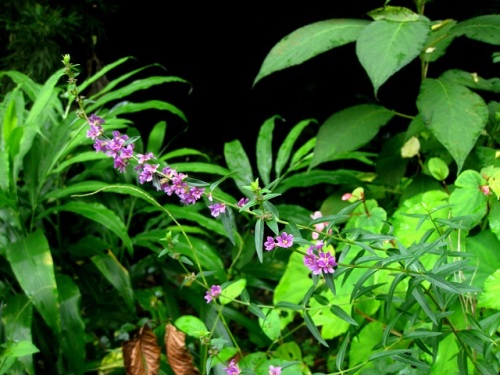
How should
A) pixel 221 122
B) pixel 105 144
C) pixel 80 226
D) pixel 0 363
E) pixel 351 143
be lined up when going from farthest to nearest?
pixel 221 122, pixel 80 226, pixel 351 143, pixel 0 363, pixel 105 144

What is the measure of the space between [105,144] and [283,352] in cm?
104

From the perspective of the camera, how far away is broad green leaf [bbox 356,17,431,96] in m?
1.55

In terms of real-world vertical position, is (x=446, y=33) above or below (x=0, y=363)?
above

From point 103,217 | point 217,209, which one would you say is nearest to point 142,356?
point 103,217

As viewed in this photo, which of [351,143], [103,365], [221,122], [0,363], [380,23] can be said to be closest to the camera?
[0,363]

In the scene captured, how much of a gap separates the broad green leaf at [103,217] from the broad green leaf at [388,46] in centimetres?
76

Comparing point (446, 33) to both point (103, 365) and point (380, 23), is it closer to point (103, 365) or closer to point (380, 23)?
point (380, 23)

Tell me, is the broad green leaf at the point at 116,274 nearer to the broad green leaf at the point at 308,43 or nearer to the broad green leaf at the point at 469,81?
the broad green leaf at the point at 308,43

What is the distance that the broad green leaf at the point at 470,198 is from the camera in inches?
60.2

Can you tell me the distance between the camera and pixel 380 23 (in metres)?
1.70

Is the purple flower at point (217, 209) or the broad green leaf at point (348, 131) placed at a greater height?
the purple flower at point (217, 209)

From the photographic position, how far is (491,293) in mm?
1378

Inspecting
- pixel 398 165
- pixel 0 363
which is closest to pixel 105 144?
pixel 0 363

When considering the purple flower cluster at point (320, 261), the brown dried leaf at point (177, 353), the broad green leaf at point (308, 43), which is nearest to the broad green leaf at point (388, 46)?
the broad green leaf at point (308, 43)
